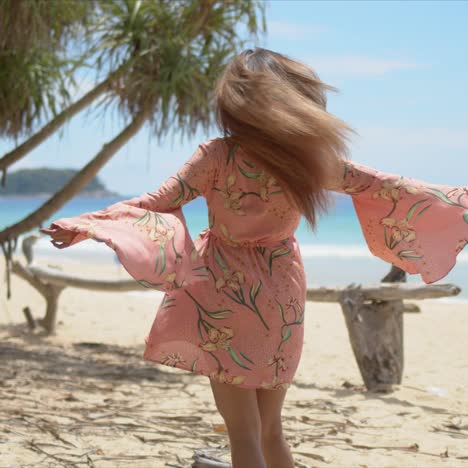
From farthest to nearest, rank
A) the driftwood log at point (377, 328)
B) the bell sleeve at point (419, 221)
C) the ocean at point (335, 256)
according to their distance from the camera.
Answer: the ocean at point (335, 256)
the driftwood log at point (377, 328)
the bell sleeve at point (419, 221)

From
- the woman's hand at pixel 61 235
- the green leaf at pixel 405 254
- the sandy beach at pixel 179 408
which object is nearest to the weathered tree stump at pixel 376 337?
the sandy beach at pixel 179 408

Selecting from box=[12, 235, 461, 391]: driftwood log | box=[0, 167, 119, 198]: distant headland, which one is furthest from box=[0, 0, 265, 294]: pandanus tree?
box=[0, 167, 119, 198]: distant headland

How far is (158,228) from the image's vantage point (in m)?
2.01

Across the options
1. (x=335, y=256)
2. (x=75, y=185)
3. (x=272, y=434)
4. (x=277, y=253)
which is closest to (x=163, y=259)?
(x=277, y=253)

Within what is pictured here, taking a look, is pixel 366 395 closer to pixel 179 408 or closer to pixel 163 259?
pixel 179 408

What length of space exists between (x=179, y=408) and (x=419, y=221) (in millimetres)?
1923

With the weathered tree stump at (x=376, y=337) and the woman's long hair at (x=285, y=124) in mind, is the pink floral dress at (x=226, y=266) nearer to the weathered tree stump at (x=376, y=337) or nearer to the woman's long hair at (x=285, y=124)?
the woman's long hair at (x=285, y=124)

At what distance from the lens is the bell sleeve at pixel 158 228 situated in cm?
192

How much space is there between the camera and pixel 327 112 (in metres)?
2.04

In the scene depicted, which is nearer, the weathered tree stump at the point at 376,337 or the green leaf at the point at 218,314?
the green leaf at the point at 218,314

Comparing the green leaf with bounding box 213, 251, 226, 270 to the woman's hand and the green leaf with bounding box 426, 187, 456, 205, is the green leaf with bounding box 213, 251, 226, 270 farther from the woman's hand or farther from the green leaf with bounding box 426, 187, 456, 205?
the green leaf with bounding box 426, 187, 456, 205

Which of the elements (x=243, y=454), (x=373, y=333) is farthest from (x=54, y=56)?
(x=243, y=454)

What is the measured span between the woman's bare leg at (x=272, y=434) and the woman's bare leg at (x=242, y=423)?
88 millimetres

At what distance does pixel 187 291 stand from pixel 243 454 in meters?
0.49
